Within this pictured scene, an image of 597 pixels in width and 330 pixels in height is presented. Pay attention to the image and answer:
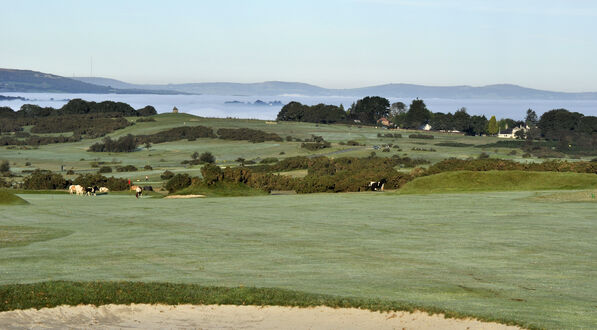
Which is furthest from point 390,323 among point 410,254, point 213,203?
point 213,203

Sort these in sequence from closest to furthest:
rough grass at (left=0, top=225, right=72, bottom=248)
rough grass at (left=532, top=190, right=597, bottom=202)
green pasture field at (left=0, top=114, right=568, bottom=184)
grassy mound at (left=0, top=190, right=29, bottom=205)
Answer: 1. rough grass at (left=0, top=225, right=72, bottom=248)
2. grassy mound at (left=0, top=190, right=29, bottom=205)
3. rough grass at (left=532, top=190, right=597, bottom=202)
4. green pasture field at (left=0, top=114, right=568, bottom=184)

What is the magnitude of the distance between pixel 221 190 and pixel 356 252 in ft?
116

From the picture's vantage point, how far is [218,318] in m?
16.9

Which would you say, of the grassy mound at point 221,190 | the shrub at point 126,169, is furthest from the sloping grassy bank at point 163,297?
the shrub at point 126,169

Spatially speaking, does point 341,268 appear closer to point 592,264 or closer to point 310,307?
point 310,307

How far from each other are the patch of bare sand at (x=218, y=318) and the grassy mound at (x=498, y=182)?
39742 mm

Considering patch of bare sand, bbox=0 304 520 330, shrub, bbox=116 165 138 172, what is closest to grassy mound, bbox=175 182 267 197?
patch of bare sand, bbox=0 304 520 330

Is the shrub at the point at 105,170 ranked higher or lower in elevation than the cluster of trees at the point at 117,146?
lower

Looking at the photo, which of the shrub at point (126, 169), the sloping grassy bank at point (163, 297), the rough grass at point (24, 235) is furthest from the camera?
the shrub at point (126, 169)

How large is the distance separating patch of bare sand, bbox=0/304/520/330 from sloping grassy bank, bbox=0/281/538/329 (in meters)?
0.20

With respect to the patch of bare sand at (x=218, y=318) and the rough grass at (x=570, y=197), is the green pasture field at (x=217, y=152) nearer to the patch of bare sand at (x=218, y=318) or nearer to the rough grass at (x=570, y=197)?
the rough grass at (x=570, y=197)

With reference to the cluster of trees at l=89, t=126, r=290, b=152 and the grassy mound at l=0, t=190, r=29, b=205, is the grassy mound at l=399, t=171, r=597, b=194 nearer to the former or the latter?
the grassy mound at l=0, t=190, r=29, b=205

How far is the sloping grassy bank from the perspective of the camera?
A: 17.1m

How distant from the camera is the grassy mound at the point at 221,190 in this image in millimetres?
57906
